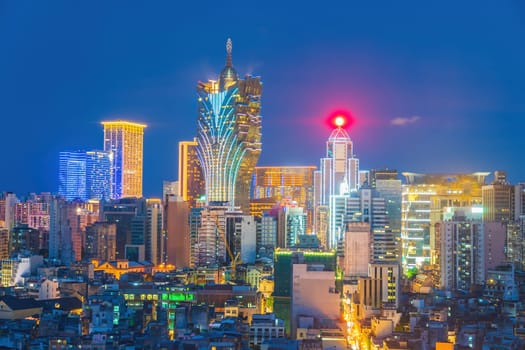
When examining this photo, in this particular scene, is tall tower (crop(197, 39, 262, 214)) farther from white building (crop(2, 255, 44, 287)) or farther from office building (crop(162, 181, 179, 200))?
white building (crop(2, 255, 44, 287))

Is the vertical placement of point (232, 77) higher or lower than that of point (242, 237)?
higher

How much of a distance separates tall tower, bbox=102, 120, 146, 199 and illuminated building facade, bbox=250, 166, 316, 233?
734 cm

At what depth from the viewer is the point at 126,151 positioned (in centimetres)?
5522

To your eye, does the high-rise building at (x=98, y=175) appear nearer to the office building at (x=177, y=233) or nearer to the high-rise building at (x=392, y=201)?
the office building at (x=177, y=233)

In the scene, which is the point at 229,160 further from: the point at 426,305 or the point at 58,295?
the point at 426,305

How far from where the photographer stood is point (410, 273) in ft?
86.7

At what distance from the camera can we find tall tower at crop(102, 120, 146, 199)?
53.3 metres

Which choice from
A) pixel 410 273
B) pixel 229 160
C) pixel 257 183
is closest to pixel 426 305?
pixel 410 273

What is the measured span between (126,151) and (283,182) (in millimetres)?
10653

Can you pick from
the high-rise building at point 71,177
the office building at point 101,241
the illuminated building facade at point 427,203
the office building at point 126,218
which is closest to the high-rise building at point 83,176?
the high-rise building at point 71,177

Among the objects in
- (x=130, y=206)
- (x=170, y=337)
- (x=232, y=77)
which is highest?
(x=232, y=77)

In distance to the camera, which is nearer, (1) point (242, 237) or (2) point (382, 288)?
(2) point (382, 288)

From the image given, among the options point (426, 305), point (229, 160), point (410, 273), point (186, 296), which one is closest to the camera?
point (426, 305)

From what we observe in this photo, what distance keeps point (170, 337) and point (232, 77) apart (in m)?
30.2
